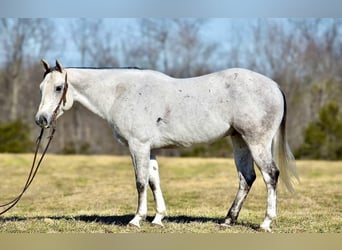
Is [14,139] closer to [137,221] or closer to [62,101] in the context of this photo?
[62,101]

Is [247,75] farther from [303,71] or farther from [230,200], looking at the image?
[303,71]

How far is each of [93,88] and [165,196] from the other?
5851 millimetres

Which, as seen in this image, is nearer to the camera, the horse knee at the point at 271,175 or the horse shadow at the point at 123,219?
the horse knee at the point at 271,175

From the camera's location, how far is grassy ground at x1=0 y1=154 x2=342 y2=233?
724 cm

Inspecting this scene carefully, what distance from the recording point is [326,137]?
22.9m

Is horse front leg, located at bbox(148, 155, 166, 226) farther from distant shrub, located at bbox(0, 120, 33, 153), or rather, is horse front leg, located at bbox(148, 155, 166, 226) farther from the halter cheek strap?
distant shrub, located at bbox(0, 120, 33, 153)

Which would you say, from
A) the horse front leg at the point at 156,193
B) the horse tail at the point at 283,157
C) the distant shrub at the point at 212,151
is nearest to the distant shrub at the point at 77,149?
the distant shrub at the point at 212,151

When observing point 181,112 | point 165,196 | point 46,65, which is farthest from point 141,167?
point 165,196

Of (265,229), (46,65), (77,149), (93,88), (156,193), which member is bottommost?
(265,229)

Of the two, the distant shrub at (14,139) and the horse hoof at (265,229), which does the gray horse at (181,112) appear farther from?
the distant shrub at (14,139)

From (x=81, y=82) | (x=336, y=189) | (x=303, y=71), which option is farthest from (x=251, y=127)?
(x=303, y=71)

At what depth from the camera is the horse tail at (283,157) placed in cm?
702

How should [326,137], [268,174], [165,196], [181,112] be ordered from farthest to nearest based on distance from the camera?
[326,137]
[165,196]
[181,112]
[268,174]

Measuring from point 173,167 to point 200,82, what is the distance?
40.3 ft
